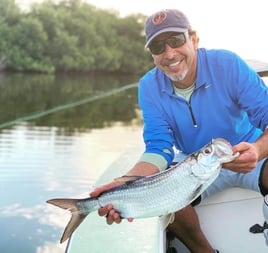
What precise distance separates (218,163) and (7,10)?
213ft

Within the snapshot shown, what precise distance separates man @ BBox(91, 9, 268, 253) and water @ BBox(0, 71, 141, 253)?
8.67ft

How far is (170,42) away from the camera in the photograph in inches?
136

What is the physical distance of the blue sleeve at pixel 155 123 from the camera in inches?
143

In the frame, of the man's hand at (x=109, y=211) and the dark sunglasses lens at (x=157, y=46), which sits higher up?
the dark sunglasses lens at (x=157, y=46)

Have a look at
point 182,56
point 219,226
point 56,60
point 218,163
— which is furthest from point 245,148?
point 56,60

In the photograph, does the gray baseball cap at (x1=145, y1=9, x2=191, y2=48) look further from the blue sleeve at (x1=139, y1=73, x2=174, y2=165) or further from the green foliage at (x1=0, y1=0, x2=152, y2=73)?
the green foliage at (x1=0, y1=0, x2=152, y2=73)

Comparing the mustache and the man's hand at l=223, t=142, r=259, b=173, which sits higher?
the mustache

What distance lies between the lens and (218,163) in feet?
8.69

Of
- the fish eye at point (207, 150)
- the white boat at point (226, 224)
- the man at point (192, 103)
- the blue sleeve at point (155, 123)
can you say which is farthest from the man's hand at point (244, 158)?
the white boat at point (226, 224)

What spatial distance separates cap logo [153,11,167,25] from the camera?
3.43m

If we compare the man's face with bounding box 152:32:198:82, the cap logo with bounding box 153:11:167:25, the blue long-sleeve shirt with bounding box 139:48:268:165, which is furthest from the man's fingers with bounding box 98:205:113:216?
the cap logo with bounding box 153:11:167:25

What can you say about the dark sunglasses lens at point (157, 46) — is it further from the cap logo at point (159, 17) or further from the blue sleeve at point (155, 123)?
the blue sleeve at point (155, 123)

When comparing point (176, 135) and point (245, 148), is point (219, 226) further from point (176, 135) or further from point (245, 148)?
point (245, 148)

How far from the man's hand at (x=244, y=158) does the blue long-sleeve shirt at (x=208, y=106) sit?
0.57 metres
